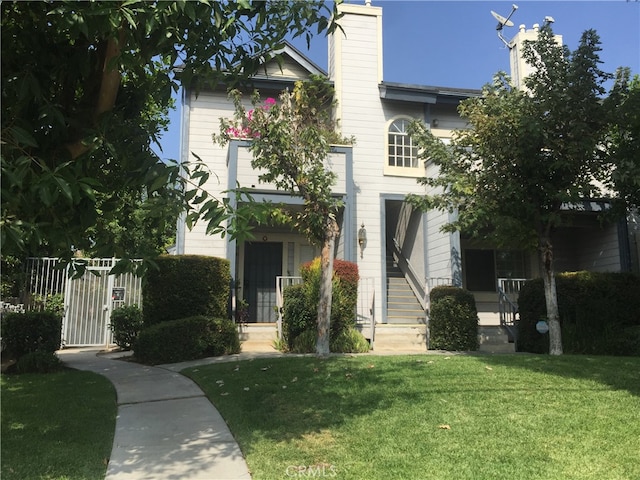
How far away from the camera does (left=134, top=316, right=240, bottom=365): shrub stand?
948 cm

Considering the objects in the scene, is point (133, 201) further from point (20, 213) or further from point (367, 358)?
point (367, 358)

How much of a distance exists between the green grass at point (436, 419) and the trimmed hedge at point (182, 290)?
3.18 meters

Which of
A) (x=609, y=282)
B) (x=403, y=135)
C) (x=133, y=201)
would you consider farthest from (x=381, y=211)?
(x=133, y=201)

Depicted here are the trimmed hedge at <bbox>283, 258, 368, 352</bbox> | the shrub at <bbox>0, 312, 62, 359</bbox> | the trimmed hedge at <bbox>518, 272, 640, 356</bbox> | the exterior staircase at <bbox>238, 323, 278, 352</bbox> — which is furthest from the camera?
the exterior staircase at <bbox>238, 323, 278, 352</bbox>

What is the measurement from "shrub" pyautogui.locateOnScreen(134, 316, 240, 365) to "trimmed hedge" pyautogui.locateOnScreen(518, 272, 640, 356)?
660 centimetres

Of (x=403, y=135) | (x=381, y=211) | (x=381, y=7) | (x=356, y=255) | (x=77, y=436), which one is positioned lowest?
(x=77, y=436)

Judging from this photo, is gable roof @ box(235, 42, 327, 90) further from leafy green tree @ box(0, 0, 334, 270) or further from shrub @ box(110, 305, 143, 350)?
leafy green tree @ box(0, 0, 334, 270)

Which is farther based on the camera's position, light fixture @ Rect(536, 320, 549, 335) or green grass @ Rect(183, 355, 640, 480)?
light fixture @ Rect(536, 320, 549, 335)

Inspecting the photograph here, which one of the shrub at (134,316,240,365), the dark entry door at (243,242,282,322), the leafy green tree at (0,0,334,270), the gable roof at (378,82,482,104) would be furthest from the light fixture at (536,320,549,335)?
the leafy green tree at (0,0,334,270)

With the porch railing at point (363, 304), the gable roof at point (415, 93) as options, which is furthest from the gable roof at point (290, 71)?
the porch railing at point (363, 304)

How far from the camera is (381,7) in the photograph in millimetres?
15703

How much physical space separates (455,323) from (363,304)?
10.3 ft

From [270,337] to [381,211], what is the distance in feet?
15.7

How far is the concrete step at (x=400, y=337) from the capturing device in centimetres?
1227
